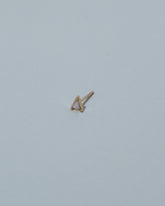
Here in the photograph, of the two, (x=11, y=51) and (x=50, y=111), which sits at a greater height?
(x=11, y=51)

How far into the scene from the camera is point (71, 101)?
2.15 feet

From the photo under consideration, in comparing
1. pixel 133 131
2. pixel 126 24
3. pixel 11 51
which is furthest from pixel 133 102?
pixel 11 51

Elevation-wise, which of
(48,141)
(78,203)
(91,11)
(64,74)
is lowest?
(78,203)

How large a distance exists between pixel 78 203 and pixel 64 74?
0.88ft

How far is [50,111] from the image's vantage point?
0.66 m

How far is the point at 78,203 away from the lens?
25.6 inches

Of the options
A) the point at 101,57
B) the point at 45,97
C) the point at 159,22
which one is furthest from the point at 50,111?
the point at 159,22

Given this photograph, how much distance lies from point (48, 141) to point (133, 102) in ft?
0.63

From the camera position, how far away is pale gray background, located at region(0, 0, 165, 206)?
0.64 metres

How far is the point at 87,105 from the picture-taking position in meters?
0.65

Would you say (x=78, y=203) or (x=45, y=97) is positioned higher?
(x=45, y=97)

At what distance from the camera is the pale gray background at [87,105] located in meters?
0.64

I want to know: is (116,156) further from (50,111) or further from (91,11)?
(91,11)

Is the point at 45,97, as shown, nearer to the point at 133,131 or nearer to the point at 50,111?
the point at 50,111
